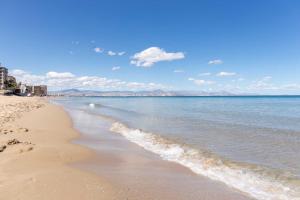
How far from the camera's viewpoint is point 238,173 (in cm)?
759

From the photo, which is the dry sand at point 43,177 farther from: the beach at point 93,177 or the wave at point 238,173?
the wave at point 238,173

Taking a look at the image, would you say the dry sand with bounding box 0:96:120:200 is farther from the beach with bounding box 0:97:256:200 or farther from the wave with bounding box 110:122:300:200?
the wave with bounding box 110:122:300:200

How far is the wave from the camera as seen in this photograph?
20.0 ft

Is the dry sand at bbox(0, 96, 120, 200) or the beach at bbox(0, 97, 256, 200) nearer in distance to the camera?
the dry sand at bbox(0, 96, 120, 200)

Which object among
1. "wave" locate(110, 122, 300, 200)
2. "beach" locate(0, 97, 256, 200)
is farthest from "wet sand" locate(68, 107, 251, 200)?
"wave" locate(110, 122, 300, 200)

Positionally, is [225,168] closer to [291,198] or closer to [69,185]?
[291,198]

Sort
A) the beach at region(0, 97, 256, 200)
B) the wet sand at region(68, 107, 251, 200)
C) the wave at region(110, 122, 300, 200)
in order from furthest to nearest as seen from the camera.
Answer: the wave at region(110, 122, 300, 200) < the wet sand at region(68, 107, 251, 200) < the beach at region(0, 97, 256, 200)

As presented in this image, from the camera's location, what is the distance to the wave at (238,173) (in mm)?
6109

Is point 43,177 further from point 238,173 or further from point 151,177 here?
point 238,173

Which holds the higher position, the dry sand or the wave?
the dry sand

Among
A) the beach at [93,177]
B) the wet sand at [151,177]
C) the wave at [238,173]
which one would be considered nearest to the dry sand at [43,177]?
the beach at [93,177]

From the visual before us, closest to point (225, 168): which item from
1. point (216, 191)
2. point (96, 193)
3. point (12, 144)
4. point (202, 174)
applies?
point (202, 174)

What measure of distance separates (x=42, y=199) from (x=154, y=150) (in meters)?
6.48

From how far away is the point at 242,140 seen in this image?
1361 centimetres
